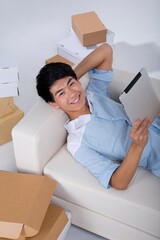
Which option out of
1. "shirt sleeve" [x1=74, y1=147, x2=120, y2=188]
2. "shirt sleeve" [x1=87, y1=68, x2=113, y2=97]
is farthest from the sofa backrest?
"shirt sleeve" [x1=87, y1=68, x2=113, y2=97]

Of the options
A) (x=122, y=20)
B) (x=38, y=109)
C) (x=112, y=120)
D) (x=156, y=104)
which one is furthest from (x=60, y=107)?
(x=122, y=20)

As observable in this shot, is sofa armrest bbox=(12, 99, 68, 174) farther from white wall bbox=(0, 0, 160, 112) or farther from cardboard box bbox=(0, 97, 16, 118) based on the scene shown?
white wall bbox=(0, 0, 160, 112)

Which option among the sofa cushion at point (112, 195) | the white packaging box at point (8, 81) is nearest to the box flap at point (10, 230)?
the sofa cushion at point (112, 195)

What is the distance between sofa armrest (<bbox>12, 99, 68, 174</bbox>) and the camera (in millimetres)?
1576

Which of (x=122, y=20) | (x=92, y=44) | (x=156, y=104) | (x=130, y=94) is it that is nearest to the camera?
(x=130, y=94)

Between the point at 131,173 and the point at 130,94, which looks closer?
the point at 131,173

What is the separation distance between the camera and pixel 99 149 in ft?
5.44

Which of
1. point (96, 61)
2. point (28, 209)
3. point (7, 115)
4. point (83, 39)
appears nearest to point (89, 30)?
point (83, 39)

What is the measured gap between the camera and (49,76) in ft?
5.43

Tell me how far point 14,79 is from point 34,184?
0.75 metres

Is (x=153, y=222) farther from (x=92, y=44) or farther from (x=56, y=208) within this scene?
(x=92, y=44)

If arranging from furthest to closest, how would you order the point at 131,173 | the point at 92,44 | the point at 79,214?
the point at 92,44 < the point at 79,214 < the point at 131,173

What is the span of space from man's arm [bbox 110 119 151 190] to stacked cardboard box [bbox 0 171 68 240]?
0.29 metres

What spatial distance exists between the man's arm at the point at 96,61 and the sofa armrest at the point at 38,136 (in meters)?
0.29
